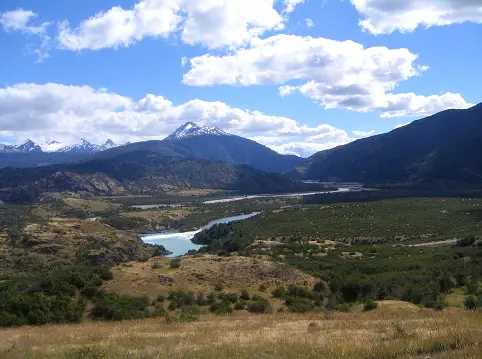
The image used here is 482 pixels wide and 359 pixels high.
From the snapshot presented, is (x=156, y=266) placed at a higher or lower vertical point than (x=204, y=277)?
higher

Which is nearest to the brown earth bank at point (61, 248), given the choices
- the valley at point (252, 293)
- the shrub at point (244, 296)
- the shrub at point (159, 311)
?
the valley at point (252, 293)

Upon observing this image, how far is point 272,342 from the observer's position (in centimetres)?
1341

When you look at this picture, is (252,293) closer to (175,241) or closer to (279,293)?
(279,293)

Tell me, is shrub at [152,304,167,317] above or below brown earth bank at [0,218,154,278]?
above

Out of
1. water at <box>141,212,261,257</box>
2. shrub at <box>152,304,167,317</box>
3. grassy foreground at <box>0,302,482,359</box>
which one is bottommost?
water at <box>141,212,261,257</box>

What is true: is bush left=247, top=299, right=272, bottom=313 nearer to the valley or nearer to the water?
the valley

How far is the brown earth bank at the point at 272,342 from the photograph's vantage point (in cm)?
1056

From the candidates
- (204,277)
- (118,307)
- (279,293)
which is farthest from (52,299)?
(279,293)

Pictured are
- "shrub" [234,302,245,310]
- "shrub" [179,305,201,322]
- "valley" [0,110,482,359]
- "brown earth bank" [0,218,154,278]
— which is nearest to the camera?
"valley" [0,110,482,359]

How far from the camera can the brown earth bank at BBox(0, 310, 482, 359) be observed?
1056 centimetres

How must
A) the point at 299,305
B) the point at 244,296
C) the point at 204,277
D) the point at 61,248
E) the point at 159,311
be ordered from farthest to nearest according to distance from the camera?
the point at 61,248, the point at 204,277, the point at 244,296, the point at 299,305, the point at 159,311

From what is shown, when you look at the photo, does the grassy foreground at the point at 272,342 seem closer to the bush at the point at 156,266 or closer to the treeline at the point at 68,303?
the treeline at the point at 68,303

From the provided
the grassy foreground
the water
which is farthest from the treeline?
the water

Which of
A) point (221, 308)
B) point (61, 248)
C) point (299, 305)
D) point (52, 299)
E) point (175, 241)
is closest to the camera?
point (52, 299)
